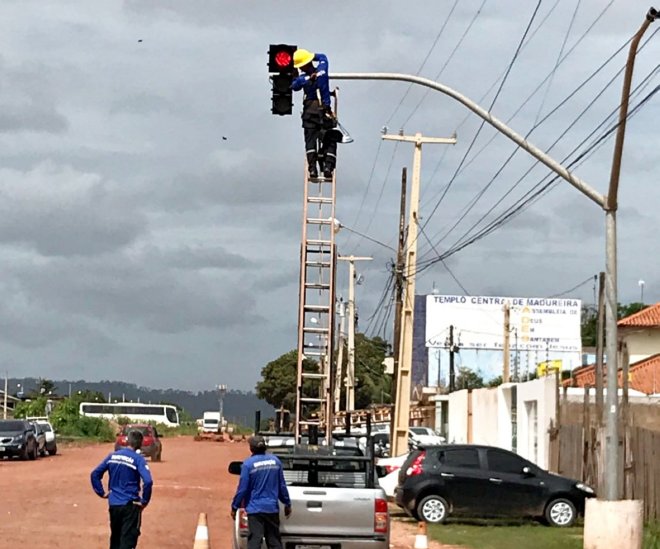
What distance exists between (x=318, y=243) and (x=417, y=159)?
995cm

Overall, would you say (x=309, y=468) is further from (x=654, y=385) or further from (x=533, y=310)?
(x=533, y=310)

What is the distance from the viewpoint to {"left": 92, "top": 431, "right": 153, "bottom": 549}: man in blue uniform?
1400 cm

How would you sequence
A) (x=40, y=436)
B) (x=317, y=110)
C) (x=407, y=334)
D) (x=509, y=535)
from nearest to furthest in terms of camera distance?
(x=317, y=110)
(x=509, y=535)
(x=407, y=334)
(x=40, y=436)

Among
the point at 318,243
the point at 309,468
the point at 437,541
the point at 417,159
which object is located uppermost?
the point at 417,159

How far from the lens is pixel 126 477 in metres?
14.0

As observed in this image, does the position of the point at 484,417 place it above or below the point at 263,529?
above

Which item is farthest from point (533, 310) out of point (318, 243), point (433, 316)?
point (318, 243)

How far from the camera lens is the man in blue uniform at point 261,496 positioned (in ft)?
46.7

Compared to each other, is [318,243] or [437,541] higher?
[318,243]

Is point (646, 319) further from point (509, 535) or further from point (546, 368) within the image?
point (509, 535)

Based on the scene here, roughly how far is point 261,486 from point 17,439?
36.4 m

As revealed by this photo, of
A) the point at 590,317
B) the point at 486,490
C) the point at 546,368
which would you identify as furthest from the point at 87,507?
the point at 590,317

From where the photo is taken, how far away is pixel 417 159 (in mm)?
35844

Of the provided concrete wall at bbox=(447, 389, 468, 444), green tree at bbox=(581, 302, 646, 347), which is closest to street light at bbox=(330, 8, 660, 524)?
concrete wall at bbox=(447, 389, 468, 444)
